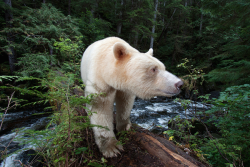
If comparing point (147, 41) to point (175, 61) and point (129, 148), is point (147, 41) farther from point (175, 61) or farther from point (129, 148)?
point (129, 148)

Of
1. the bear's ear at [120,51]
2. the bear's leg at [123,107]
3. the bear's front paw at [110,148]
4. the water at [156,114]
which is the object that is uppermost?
the bear's ear at [120,51]

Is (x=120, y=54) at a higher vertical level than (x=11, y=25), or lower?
lower

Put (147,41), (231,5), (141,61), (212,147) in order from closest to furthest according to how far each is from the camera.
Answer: (141,61) < (212,147) < (231,5) < (147,41)

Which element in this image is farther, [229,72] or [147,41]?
[147,41]

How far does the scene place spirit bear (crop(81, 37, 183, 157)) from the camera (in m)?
1.79

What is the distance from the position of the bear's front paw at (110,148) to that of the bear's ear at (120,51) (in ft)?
4.60

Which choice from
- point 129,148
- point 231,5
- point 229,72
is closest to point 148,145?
point 129,148

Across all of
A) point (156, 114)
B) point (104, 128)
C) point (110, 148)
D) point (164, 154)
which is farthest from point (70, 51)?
point (156, 114)

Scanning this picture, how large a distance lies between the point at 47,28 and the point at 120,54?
8226mm

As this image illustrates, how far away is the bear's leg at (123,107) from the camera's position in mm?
2434

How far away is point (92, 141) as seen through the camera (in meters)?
2.15

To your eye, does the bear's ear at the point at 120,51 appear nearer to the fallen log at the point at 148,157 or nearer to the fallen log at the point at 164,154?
the fallen log at the point at 148,157

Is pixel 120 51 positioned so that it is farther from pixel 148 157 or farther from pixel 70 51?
pixel 70 51

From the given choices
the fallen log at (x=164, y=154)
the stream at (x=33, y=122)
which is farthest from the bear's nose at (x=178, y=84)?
the stream at (x=33, y=122)
